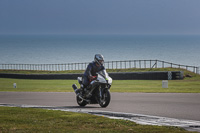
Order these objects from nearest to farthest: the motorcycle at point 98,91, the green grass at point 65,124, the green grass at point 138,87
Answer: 1. the green grass at point 65,124
2. the motorcycle at point 98,91
3. the green grass at point 138,87

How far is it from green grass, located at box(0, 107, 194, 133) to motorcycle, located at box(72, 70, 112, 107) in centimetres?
215

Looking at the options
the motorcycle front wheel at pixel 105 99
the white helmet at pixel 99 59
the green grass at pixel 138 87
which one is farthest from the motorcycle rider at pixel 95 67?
the green grass at pixel 138 87

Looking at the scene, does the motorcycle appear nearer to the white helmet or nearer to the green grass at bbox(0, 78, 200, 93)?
the white helmet

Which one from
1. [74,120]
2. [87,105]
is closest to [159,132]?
[74,120]

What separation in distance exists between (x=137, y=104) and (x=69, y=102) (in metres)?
3.16

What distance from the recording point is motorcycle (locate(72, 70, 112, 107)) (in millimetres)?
14039

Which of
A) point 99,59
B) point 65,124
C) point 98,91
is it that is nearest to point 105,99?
point 98,91

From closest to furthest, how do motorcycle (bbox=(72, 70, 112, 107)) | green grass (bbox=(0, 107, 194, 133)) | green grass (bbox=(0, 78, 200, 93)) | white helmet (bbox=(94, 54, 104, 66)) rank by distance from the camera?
green grass (bbox=(0, 107, 194, 133))
motorcycle (bbox=(72, 70, 112, 107))
white helmet (bbox=(94, 54, 104, 66))
green grass (bbox=(0, 78, 200, 93))

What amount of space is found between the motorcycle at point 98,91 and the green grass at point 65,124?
2153mm

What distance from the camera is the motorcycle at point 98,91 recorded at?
14039mm

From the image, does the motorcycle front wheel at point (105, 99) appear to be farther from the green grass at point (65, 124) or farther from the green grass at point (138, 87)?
the green grass at point (138, 87)

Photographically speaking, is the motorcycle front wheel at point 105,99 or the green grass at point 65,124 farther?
the motorcycle front wheel at point 105,99

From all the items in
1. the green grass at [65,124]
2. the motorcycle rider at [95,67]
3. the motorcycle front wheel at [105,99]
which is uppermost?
the motorcycle rider at [95,67]

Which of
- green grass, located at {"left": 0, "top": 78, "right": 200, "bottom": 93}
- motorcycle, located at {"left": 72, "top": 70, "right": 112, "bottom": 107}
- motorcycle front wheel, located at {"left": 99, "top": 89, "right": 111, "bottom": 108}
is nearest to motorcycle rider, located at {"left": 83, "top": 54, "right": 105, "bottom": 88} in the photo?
motorcycle, located at {"left": 72, "top": 70, "right": 112, "bottom": 107}
